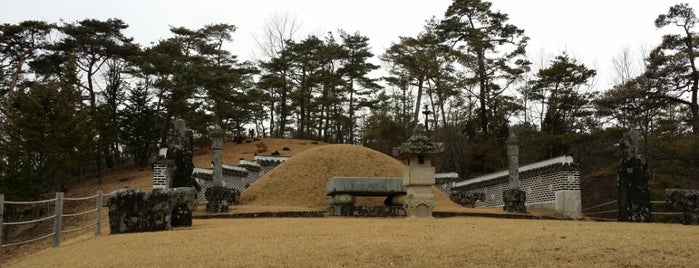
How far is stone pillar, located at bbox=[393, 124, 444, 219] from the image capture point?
12695 millimetres

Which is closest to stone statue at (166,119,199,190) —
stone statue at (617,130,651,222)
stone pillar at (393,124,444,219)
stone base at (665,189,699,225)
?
stone pillar at (393,124,444,219)

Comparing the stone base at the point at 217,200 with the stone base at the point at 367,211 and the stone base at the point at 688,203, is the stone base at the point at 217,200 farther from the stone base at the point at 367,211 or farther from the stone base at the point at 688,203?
the stone base at the point at 688,203

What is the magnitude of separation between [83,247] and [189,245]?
6.84 ft

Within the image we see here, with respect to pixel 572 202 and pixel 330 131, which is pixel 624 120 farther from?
pixel 330 131

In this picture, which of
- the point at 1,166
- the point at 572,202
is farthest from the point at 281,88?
the point at 572,202

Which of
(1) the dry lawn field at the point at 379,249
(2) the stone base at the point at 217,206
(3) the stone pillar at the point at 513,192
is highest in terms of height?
(3) the stone pillar at the point at 513,192

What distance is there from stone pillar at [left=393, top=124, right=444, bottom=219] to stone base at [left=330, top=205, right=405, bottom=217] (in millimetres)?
3263

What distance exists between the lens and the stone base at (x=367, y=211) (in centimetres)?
1608

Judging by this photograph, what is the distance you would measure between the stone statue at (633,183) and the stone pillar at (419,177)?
524cm

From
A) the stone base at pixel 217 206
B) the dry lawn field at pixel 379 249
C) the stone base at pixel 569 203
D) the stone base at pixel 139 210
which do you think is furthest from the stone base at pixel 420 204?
the stone base at pixel 569 203

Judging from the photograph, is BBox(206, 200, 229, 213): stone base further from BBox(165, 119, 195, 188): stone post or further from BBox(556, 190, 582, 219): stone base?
BBox(556, 190, 582, 219): stone base

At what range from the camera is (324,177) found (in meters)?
20.8

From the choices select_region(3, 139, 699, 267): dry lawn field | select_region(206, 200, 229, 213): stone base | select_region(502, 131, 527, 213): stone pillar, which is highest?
select_region(502, 131, 527, 213): stone pillar

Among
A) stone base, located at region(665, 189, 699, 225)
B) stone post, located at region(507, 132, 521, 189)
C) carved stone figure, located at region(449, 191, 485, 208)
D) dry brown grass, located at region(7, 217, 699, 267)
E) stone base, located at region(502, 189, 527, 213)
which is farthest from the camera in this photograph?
carved stone figure, located at region(449, 191, 485, 208)
